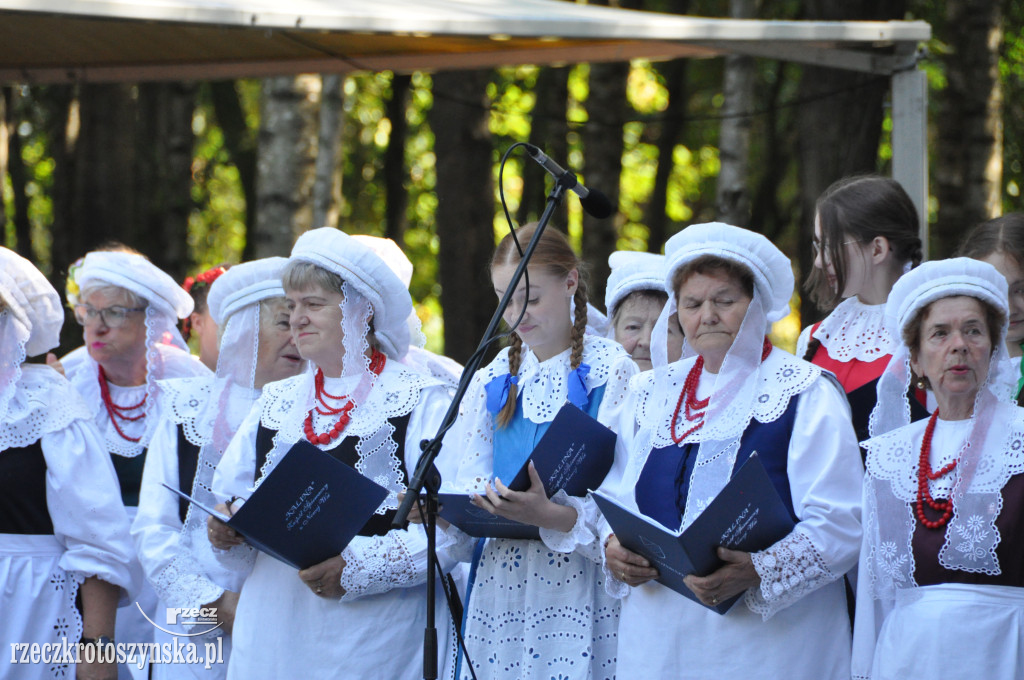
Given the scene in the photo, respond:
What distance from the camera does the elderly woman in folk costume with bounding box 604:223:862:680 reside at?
3.03 meters

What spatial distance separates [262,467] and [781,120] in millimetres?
10536

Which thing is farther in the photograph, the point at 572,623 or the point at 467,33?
the point at 467,33

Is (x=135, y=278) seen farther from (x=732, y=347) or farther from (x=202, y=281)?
(x=732, y=347)

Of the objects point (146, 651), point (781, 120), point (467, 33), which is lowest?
point (146, 651)

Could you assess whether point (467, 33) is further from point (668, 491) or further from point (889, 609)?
point (889, 609)

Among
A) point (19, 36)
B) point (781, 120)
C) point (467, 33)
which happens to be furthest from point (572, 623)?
point (781, 120)

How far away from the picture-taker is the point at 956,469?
3049mm

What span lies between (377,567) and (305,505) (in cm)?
36

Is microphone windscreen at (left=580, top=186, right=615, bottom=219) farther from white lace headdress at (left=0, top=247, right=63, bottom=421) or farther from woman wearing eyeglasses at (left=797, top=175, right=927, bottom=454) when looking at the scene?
white lace headdress at (left=0, top=247, right=63, bottom=421)

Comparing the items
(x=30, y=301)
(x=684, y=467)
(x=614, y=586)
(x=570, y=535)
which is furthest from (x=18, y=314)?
(x=684, y=467)

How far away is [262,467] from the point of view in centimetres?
385

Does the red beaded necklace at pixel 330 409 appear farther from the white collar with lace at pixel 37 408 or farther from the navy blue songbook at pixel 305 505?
the white collar with lace at pixel 37 408

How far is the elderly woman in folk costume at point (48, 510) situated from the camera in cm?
387

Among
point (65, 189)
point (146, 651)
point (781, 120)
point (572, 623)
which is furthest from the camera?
point (781, 120)
